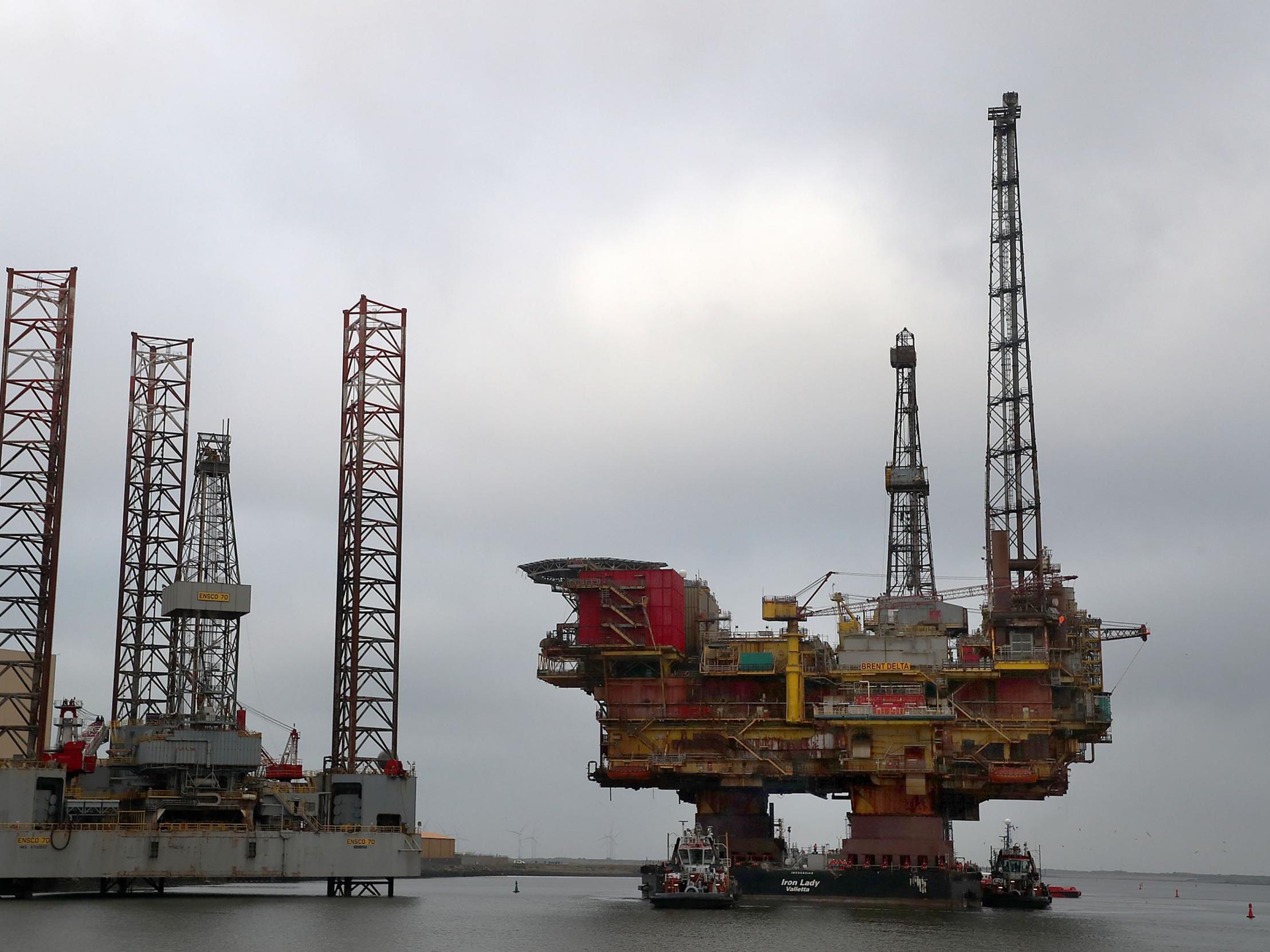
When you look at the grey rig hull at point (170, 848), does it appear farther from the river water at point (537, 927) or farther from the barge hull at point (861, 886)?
the barge hull at point (861, 886)

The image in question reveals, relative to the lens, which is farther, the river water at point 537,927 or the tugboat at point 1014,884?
the tugboat at point 1014,884

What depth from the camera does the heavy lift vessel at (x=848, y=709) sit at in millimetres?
60438

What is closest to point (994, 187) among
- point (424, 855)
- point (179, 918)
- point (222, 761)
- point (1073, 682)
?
point (1073, 682)

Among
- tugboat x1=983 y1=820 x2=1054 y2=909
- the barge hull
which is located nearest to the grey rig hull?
the barge hull

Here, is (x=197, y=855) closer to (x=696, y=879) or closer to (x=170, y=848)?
(x=170, y=848)

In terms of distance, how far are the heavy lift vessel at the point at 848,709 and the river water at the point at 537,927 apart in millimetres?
3738

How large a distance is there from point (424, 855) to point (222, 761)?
11776cm

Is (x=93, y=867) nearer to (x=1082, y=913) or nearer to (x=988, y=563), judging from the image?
(x=988, y=563)

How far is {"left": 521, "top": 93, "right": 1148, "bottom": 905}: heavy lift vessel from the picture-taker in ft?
198

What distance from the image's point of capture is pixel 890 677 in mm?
61781

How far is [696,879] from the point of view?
188ft

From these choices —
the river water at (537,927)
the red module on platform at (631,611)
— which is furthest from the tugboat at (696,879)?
the red module on platform at (631,611)

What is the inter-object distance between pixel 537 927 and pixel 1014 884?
26.9 m

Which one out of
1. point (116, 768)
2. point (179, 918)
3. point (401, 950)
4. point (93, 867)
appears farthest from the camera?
point (116, 768)
